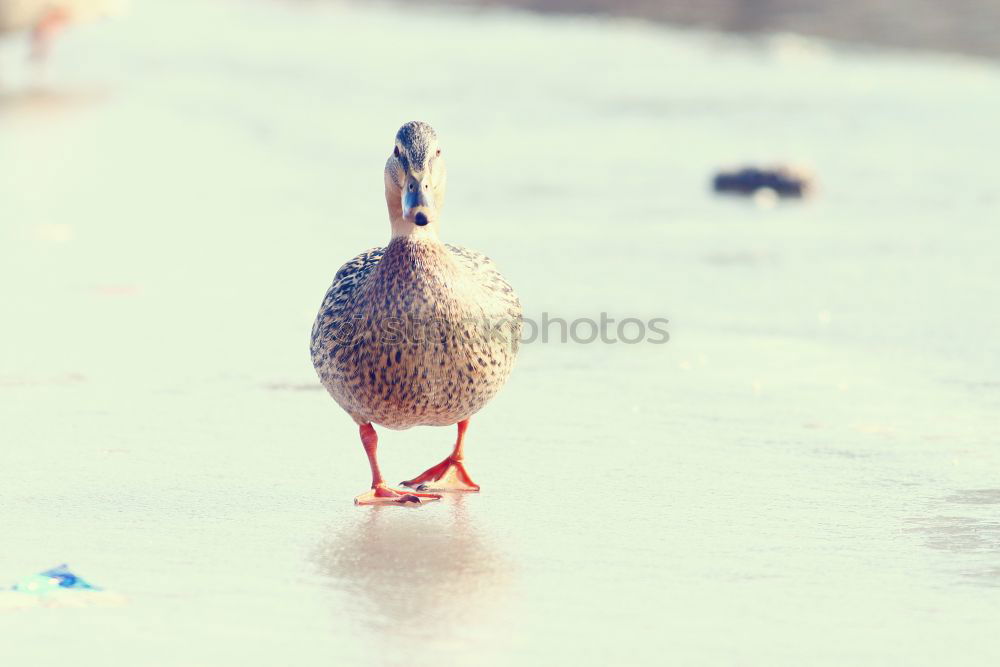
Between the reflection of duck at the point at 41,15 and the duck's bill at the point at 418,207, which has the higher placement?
the reflection of duck at the point at 41,15

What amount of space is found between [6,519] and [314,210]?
556 cm

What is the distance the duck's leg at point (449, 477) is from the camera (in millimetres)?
5078

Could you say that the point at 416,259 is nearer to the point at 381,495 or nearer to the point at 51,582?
the point at 381,495

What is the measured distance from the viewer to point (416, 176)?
498 centimetres

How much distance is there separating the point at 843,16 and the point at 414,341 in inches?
593

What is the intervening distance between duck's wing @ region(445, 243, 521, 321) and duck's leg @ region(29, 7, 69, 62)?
11.8 metres

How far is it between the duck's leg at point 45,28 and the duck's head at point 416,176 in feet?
39.0

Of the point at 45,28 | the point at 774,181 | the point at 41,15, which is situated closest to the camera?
the point at 774,181

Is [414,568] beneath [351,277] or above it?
beneath

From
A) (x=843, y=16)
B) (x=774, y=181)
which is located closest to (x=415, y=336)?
(x=774, y=181)

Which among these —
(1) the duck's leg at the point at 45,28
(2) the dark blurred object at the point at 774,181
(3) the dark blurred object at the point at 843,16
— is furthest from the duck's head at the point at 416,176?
(3) the dark blurred object at the point at 843,16

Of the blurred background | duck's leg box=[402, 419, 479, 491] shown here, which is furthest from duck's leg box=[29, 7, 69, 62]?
duck's leg box=[402, 419, 479, 491]

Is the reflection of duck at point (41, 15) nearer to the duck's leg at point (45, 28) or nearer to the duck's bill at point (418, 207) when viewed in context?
the duck's leg at point (45, 28)

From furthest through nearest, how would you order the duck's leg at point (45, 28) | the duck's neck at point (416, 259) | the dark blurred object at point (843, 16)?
the dark blurred object at point (843, 16)
the duck's leg at point (45, 28)
the duck's neck at point (416, 259)
